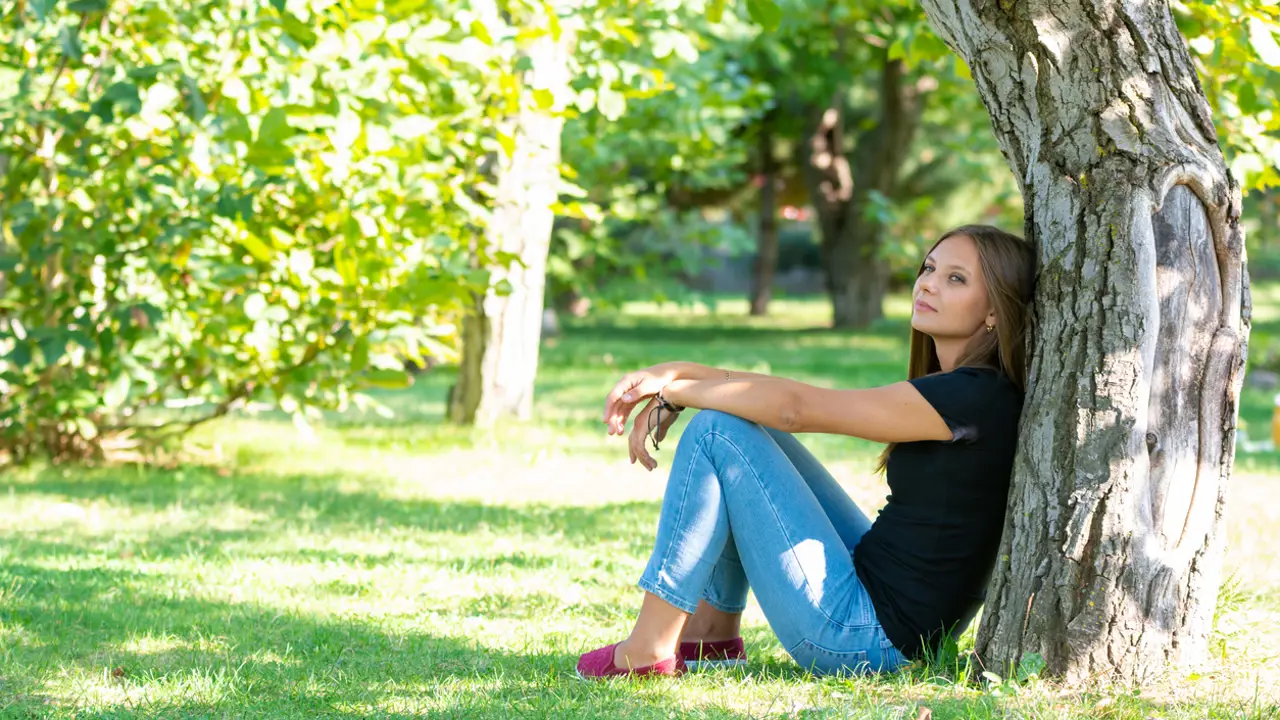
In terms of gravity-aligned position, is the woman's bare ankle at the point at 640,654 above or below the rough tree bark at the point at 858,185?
below

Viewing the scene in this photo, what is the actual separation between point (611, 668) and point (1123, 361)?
4.64 feet

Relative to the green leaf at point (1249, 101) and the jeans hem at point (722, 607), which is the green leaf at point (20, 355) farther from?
the green leaf at point (1249, 101)

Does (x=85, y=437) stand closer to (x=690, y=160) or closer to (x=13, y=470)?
(x=13, y=470)

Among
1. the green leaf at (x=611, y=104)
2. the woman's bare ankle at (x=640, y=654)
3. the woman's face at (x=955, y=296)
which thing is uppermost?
the green leaf at (x=611, y=104)

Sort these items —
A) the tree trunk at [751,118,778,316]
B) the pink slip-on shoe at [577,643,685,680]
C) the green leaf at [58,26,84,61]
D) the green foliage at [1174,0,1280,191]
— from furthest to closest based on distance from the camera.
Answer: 1. the tree trunk at [751,118,778,316]
2. the green leaf at [58,26,84,61]
3. the green foliage at [1174,0,1280,191]
4. the pink slip-on shoe at [577,643,685,680]

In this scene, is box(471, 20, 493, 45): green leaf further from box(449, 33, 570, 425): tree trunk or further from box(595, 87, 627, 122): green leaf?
box(449, 33, 570, 425): tree trunk

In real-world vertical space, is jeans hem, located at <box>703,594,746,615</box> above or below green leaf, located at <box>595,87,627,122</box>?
below

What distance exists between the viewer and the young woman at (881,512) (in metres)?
3.12

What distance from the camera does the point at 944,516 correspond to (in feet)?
10.3

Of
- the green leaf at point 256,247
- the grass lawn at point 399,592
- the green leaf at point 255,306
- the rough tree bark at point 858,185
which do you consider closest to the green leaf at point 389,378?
the grass lawn at point 399,592

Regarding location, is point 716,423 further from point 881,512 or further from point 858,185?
point 858,185

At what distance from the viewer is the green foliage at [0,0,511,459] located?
5762mm

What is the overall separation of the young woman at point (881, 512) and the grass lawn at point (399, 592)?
0.13 m

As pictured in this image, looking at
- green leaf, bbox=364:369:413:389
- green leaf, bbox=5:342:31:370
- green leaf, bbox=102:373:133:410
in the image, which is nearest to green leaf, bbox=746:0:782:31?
green leaf, bbox=364:369:413:389
